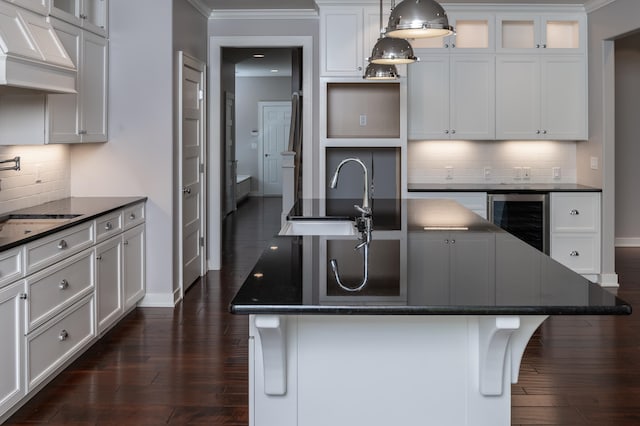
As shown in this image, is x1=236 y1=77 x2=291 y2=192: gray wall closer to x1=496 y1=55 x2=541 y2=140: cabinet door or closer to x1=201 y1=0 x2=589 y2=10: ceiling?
x1=201 y1=0 x2=589 y2=10: ceiling

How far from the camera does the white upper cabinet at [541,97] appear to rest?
23.2ft

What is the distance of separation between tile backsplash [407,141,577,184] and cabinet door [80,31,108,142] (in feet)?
10.1

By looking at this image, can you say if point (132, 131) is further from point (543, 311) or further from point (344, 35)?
point (543, 311)

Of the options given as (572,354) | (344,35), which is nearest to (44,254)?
(572,354)

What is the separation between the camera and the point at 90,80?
547cm

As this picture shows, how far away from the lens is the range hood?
3.58 metres

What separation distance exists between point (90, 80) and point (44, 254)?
2.00m

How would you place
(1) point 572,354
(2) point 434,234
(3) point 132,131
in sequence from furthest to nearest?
(3) point 132,131 < (1) point 572,354 < (2) point 434,234

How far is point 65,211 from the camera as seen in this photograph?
15.9ft

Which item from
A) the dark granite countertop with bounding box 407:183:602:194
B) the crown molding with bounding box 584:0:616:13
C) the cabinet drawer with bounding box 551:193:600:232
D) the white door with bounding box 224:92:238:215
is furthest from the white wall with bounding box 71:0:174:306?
the white door with bounding box 224:92:238:215

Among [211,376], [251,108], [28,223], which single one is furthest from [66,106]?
[251,108]

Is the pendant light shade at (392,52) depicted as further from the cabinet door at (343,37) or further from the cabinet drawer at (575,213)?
the cabinet drawer at (575,213)

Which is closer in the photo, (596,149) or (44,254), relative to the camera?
(44,254)

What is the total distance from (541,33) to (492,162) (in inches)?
51.8
